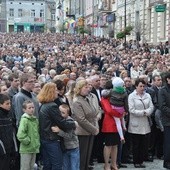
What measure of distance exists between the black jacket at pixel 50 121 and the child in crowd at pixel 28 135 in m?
0.11

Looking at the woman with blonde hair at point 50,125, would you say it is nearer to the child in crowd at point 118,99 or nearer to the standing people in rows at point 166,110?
the child in crowd at point 118,99

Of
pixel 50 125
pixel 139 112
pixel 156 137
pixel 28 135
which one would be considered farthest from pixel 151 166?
pixel 28 135

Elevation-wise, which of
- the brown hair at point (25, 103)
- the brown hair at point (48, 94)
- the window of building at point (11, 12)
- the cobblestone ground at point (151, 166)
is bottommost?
the cobblestone ground at point (151, 166)

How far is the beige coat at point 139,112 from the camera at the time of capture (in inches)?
384

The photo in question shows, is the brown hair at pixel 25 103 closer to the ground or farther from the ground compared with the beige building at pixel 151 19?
closer to the ground

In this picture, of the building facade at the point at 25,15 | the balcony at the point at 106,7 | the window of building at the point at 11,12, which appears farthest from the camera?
the window of building at the point at 11,12

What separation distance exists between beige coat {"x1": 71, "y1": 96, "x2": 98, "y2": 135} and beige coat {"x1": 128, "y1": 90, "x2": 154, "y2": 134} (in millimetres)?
1396

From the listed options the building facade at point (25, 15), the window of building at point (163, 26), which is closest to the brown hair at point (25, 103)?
the window of building at point (163, 26)

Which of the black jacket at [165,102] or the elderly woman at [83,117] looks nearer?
the elderly woman at [83,117]

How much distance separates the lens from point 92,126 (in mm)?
8492

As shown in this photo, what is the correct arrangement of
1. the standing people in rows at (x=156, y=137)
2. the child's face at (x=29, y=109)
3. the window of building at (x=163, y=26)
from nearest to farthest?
the child's face at (x=29, y=109) < the standing people in rows at (x=156, y=137) < the window of building at (x=163, y=26)

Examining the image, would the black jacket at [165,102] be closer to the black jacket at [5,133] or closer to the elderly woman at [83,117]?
the elderly woman at [83,117]

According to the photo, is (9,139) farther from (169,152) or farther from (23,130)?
(169,152)

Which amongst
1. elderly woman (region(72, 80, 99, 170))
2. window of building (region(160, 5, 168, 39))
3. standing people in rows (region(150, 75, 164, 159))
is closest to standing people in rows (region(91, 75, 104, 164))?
standing people in rows (region(150, 75, 164, 159))
